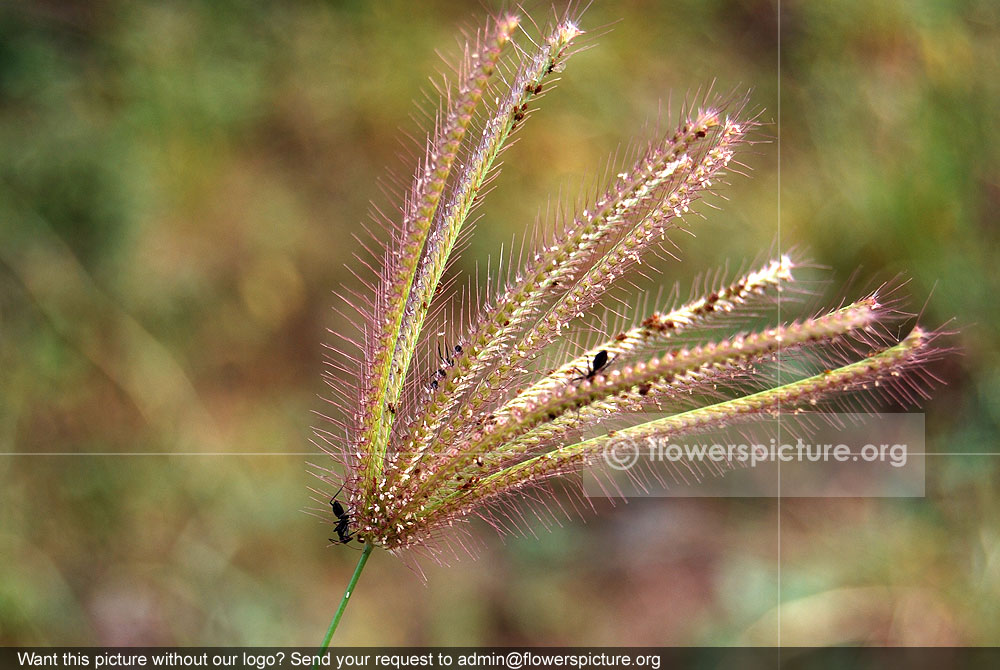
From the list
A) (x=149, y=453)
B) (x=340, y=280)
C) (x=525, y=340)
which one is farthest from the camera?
(x=340, y=280)

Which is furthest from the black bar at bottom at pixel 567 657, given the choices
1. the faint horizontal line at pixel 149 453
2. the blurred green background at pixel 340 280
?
the faint horizontal line at pixel 149 453

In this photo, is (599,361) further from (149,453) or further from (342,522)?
(149,453)

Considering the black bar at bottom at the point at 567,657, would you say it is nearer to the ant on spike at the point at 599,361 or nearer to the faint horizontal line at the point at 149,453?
the faint horizontal line at the point at 149,453

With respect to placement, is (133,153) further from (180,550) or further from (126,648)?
(126,648)

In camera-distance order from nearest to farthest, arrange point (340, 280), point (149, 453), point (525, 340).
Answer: point (525, 340) < point (149, 453) < point (340, 280)

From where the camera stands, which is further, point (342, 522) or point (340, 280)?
point (340, 280)

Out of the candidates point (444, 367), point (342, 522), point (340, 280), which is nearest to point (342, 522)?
point (342, 522)

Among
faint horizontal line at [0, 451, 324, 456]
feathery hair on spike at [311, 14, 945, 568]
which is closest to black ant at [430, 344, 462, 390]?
feathery hair on spike at [311, 14, 945, 568]

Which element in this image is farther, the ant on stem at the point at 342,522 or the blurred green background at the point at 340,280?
the blurred green background at the point at 340,280
